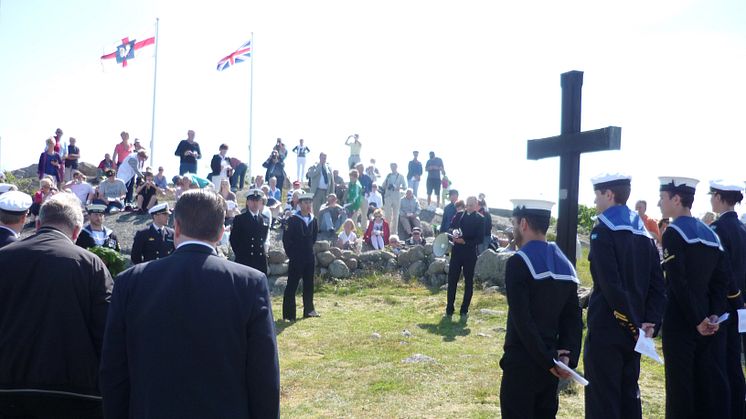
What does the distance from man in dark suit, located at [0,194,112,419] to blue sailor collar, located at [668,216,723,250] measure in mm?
4544

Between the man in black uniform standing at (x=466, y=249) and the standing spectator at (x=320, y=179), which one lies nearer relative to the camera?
the man in black uniform standing at (x=466, y=249)

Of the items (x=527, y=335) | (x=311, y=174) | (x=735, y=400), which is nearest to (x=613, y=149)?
(x=735, y=400)

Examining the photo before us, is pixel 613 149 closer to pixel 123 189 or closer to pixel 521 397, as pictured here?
pixel 521 397

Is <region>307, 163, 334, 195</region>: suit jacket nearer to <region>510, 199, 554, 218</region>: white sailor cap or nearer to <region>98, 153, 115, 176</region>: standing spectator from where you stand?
<region>98, 153, 115, 176</region>: standing spectator

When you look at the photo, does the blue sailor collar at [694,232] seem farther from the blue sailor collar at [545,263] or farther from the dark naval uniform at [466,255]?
the dark naval uniform at [466,255]

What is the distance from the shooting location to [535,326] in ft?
14.3

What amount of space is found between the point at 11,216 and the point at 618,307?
4326mm

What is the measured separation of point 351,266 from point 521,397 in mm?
11781

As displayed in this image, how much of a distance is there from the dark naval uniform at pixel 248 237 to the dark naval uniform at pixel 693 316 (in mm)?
6948

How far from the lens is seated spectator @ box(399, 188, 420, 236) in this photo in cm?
2047

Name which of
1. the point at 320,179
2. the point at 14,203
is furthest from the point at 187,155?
the point at 14,203

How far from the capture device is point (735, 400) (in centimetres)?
598

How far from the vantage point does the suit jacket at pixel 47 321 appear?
3873mm

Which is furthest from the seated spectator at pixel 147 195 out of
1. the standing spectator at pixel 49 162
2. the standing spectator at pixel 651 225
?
the standing spectator at pixel 651 225
